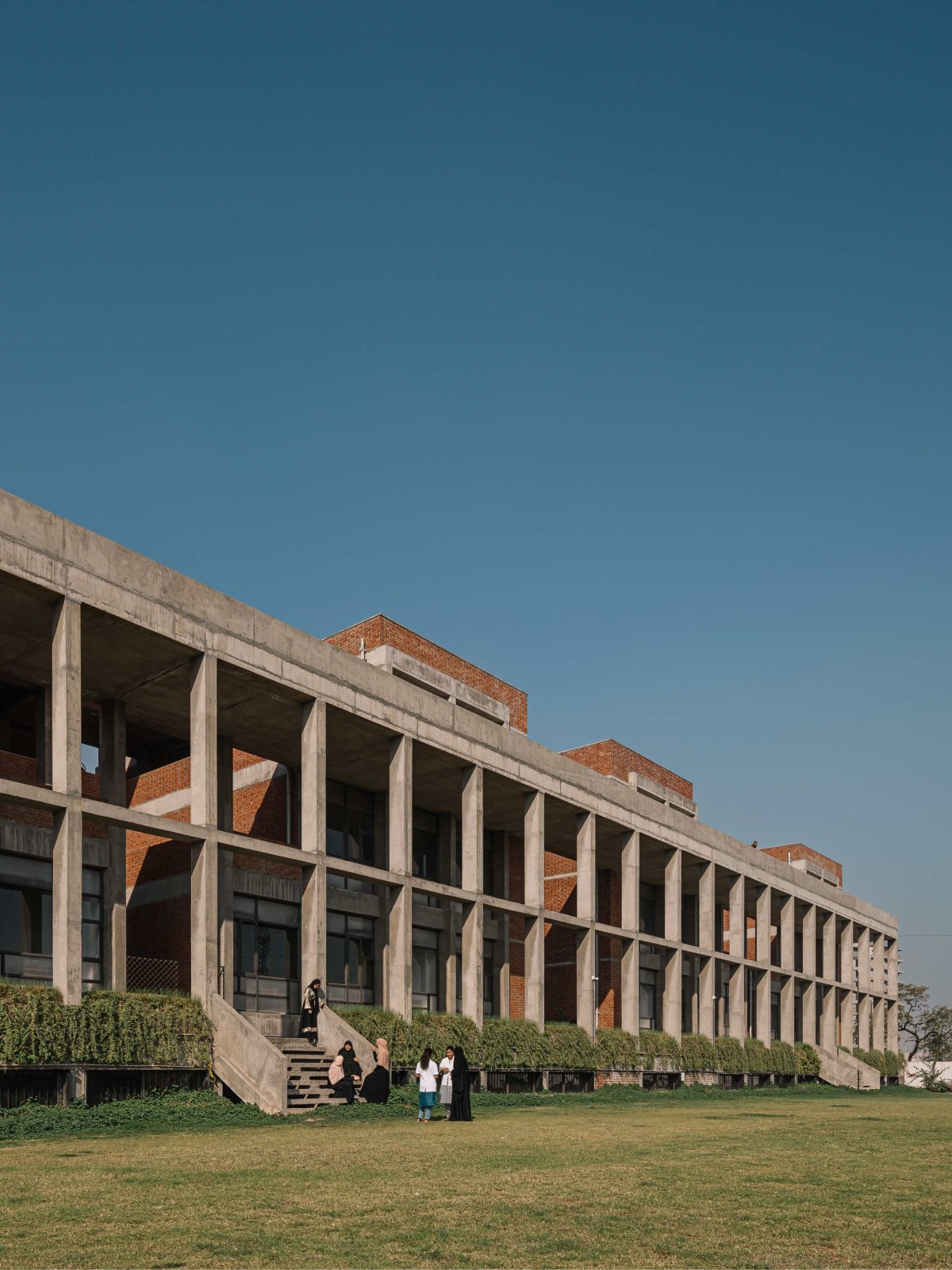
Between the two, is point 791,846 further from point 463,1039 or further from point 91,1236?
point 91,1236

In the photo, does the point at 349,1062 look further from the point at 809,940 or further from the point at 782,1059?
the point at 809,940

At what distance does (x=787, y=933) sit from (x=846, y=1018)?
14518 millimetres

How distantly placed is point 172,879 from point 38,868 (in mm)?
6749

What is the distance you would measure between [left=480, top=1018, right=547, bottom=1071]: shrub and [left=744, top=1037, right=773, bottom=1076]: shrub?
1979cm

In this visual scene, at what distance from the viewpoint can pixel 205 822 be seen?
30203 millimetres

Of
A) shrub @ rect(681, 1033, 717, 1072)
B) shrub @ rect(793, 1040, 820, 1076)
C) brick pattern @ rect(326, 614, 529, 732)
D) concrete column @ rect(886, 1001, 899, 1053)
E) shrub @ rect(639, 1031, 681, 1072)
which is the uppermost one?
brick pattern @ rect(326, 614, 529, 732)

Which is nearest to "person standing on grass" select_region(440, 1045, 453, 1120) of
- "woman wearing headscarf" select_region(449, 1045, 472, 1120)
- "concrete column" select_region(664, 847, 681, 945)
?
"woman wearing headscarf" select_region(449, 1045, 472, 1120)

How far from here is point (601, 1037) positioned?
45344 millimetres

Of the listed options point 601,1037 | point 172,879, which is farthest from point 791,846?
point 172,879

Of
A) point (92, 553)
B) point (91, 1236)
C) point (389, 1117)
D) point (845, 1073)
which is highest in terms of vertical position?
point (92, 553)

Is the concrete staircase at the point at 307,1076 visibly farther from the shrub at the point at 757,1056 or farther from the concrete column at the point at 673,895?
the shrub at the point at 757,1056

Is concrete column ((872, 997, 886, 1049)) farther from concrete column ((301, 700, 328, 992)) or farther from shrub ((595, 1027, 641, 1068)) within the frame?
concrete column ((301, 700, 328, 992))

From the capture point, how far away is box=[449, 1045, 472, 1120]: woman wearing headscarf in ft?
80.1

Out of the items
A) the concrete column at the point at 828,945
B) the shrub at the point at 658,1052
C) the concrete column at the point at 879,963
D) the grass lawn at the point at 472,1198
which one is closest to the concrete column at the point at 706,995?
the shrub at the point at 658,1052
